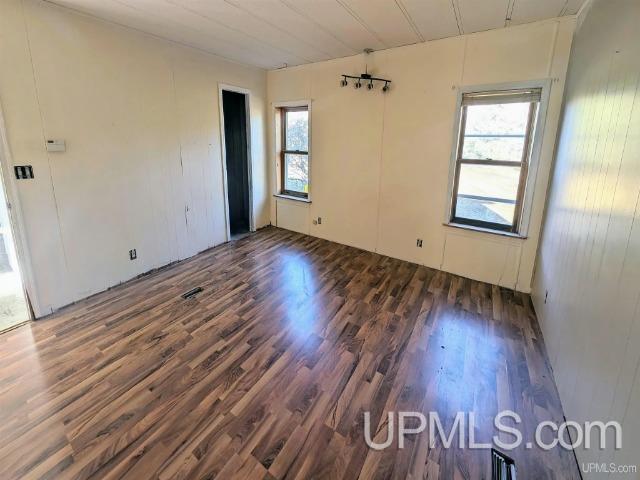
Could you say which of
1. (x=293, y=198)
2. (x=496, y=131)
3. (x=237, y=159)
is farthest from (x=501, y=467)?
(x=237, y=159)

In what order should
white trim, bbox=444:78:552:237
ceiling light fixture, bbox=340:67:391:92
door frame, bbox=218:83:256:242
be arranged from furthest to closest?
1. door frame, bbox=218:83:256:242
2. ceiling light fixture, bbox=340:67:391:92
3. white trim, bbox=444:78:552:237

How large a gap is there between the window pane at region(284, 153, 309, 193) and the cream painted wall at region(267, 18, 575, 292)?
286mm

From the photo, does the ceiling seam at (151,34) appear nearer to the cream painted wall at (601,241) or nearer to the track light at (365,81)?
the track light at (365,81)

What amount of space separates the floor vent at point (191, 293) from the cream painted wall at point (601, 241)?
3141 mm

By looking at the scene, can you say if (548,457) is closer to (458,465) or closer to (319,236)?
(458,465)

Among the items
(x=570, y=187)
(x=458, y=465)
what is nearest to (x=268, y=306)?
(x=458, y=465)

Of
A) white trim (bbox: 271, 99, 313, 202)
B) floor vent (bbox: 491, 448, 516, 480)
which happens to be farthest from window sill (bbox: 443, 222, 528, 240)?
floor vent (bbox: 491, 448, 516, 480)

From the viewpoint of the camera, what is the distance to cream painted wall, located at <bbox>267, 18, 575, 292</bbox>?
2.95 m

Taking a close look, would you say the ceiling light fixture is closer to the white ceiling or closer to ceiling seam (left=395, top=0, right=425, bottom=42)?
the white ceiling

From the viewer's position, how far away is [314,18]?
280 centimetres

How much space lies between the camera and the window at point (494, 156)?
3068 millimetres

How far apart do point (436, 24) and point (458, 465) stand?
3509 mm

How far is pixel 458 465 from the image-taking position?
5.02 feet

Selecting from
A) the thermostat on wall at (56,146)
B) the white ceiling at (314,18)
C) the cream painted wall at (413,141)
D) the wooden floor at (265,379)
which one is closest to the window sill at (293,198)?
the cream painted wall at (413,141)
